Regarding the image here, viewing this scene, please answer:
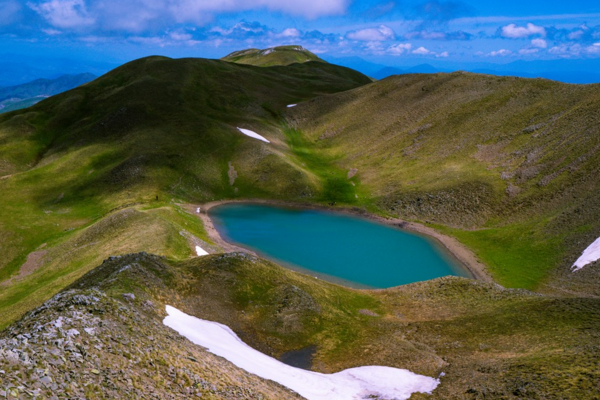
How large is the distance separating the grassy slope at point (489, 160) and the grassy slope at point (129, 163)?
2245cm

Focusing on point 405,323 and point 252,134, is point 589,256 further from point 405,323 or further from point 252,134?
point 252,134

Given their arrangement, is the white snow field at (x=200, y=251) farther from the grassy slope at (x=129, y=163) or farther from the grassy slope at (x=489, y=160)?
the grassy slope at (x=489, y=160)

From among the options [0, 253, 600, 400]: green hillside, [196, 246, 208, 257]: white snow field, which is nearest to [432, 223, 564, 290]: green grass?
[0, 253, 600, 400]: green hillside

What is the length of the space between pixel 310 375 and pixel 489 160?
7751 cm

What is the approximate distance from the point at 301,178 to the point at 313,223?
1940 cm

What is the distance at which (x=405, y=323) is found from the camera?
1485 inches

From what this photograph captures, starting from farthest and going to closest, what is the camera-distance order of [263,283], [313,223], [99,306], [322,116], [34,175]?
[322,116], [34,175], [313,223], [263,283], [99,306]

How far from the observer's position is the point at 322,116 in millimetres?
138375

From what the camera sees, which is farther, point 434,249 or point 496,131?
point 496,131

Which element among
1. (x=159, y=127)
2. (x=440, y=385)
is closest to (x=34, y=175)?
(x=159, y=127)

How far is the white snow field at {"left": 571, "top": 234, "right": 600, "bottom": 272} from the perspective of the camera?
53150mm

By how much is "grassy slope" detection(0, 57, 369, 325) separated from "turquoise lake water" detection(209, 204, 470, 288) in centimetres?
919

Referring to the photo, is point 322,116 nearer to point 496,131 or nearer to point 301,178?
point 301,178

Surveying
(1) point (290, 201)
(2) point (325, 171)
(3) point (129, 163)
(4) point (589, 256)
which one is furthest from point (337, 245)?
(3) point (129, 163)
